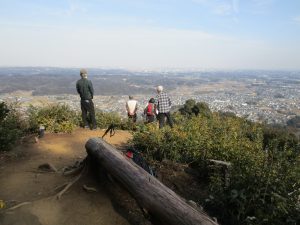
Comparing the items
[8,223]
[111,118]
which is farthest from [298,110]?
[8,223]

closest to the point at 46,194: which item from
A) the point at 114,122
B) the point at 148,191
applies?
the point at 148,191

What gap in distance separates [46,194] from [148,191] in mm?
1928

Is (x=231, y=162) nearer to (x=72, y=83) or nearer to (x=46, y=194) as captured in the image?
(x=46, y=194)

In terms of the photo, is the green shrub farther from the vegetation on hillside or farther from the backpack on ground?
the vegetation on hillside

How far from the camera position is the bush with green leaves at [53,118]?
994cm

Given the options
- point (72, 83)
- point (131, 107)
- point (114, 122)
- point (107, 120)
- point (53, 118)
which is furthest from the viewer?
point (72, 83)

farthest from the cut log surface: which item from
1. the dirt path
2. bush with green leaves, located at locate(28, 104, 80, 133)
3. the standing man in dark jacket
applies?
bush with green leaves, located at locate(28, 104, 80, 133)

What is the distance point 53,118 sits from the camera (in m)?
10.5

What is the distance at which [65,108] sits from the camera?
1123 cm

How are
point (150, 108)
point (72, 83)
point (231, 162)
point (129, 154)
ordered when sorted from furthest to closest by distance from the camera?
point (72, 83), point (150, 108), point (129, 154), point (231, 162)

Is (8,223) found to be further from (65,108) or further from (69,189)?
(65,108)

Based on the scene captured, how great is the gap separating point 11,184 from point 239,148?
3937 mm

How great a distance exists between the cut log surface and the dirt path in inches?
17.6

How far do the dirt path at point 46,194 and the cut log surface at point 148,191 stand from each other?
45 cm
